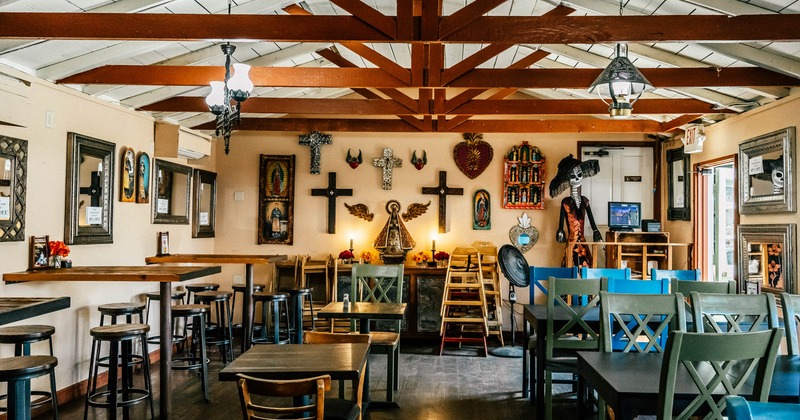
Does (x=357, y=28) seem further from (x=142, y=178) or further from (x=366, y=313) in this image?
(x=142, y=178)

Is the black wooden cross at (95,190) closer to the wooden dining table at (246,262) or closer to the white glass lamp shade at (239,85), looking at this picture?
the wooden dining table at (246,262)

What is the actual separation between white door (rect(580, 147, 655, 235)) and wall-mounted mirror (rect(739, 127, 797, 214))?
223 cm

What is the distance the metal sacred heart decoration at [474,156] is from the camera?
28.6 feet

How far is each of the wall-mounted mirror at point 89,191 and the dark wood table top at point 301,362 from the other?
2.70m

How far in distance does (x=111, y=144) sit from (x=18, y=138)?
1264 millimetres

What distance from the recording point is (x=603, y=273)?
20.2 feet

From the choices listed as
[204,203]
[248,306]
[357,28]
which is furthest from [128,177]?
[357,28]

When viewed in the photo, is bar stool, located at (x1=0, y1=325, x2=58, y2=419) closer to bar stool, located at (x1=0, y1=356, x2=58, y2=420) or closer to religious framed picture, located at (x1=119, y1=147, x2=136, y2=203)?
bar stool, located at (x1=0, y1=356, x2=58, y2=420)

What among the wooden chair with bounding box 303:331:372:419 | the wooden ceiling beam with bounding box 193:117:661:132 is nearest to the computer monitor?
the wooden ceiling beam with bounding box 193:117:661:132

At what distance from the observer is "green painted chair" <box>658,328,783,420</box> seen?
2.37 m

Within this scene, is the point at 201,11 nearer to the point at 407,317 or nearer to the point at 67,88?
the point at 67,88

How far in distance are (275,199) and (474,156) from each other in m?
2.85

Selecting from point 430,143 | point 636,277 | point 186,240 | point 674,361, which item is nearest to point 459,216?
point 430,143

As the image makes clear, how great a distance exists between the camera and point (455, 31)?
4.13 m
